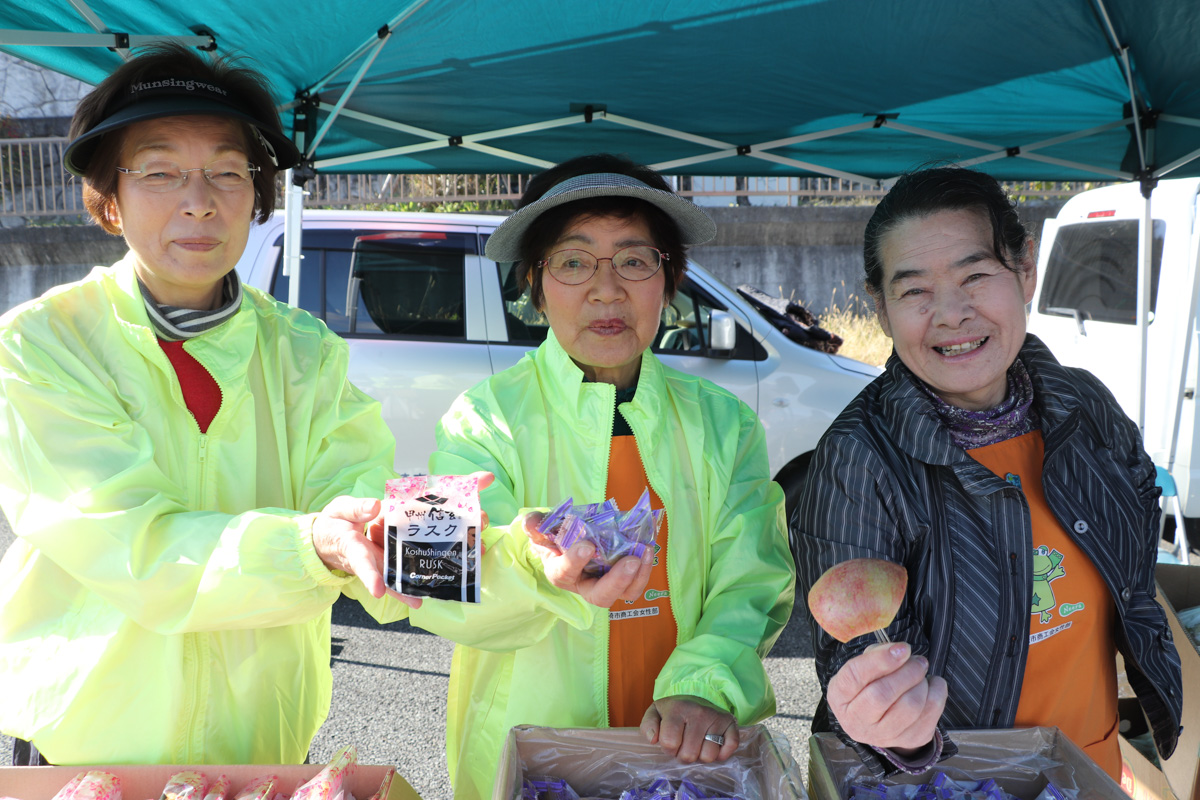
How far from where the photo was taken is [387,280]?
17.3 feet

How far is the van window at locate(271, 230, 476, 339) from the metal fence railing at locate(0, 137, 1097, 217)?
6470mm

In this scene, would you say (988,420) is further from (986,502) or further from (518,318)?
(518,318)

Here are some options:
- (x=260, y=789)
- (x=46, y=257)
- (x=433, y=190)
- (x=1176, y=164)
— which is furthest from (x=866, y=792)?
(x=46, y=257)

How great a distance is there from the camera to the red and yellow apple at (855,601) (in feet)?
4.11

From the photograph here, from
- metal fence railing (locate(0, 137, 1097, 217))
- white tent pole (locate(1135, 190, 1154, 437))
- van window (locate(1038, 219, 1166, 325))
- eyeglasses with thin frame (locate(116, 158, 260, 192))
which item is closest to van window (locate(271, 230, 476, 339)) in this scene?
eyeglasses with thin frame (locate(116, 158, 260, 192))

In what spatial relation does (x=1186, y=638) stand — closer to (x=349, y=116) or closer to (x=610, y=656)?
(x=610, y=656)

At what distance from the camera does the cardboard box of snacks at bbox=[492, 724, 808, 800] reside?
1.53 m

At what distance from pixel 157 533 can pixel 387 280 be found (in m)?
4.02

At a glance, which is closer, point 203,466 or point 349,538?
point 349,538

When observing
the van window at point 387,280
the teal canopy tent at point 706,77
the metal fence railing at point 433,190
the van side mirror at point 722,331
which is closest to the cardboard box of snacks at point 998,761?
the teal canopy tent at point 706,77

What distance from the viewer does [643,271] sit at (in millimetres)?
1891

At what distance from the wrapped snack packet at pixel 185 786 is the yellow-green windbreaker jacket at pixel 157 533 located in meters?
0.11

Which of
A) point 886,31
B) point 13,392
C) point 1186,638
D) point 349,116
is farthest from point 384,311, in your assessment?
point 1186,638

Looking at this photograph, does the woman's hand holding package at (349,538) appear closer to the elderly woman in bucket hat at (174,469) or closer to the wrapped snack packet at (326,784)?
the elderly woman in bucket hat at (174,469)
